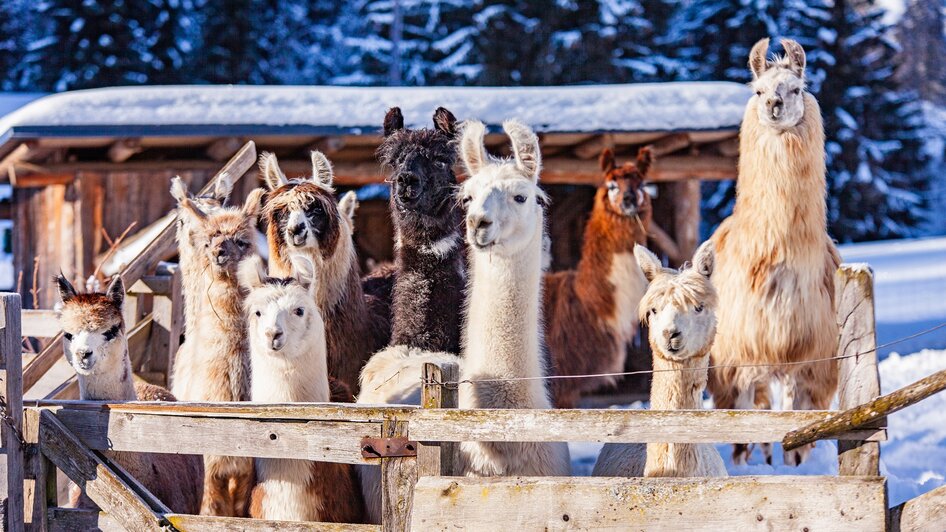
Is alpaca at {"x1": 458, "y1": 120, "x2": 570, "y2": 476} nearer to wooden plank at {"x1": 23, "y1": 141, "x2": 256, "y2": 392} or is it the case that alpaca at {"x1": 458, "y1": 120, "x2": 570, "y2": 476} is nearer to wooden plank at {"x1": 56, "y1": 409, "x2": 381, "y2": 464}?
wooden plank at {"x1": 56, "y1": 409, "x2": 381, "y2": 464}

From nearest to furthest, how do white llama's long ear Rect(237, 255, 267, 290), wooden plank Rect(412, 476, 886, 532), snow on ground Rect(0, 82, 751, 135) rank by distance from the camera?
wooden plank Rect(412, 476, 886, 532)
white llama's long ear Rect(237, 255, 267, 290)
snow on ground Rect(0, 82, 751, 135)

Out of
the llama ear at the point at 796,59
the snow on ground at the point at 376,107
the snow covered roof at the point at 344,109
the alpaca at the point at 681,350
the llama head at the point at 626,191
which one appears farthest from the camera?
the snow on ground at the point at 376,107

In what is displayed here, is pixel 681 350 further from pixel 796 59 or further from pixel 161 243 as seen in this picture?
pixel 161 243

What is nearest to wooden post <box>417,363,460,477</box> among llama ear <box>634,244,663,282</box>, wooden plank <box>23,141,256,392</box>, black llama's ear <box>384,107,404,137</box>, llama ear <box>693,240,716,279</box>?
llama ear <box>634,244,663,282</box>

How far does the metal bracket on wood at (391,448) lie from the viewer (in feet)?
14.0

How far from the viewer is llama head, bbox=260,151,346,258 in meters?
5.58

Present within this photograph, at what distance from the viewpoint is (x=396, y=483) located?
14.1 feet

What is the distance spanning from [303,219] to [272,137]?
425 centimetres

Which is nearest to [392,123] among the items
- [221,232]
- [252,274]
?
[221,232]

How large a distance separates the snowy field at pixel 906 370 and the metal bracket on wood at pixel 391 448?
2594 mm

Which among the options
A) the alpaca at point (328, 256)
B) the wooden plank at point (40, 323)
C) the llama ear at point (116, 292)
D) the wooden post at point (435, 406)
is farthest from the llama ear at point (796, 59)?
the wooden plank at point (40, 323)

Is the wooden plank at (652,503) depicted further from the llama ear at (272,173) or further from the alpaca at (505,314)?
the llama ear at (272,173)

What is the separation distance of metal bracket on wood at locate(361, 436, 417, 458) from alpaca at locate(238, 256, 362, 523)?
2.30ft

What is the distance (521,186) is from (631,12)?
773 inches
